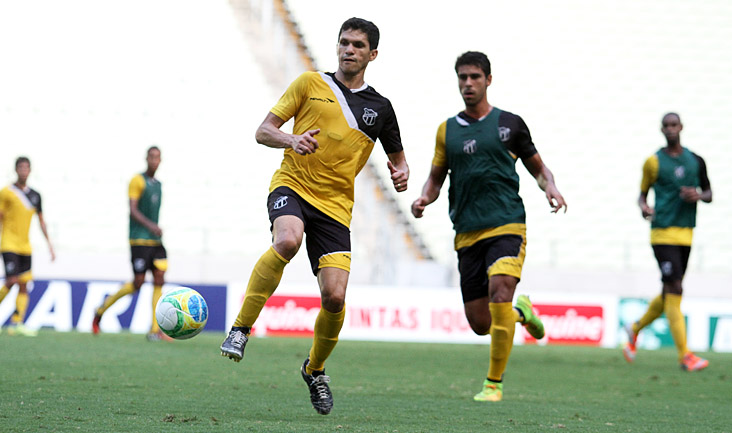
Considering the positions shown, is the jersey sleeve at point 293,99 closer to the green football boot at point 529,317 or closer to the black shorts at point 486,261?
the black shorts at point 486,261

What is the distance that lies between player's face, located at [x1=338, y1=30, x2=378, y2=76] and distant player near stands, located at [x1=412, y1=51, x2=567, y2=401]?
1.17 metres

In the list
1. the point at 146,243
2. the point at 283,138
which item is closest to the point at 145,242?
the point at 146,243

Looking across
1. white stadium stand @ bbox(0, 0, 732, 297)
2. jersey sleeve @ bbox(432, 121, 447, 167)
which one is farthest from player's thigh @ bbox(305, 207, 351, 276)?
white stadium stand @ bbox(0, 0, 732, 297)

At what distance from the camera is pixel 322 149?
5773 millimetres

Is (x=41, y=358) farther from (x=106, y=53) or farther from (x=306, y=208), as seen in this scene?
(x=106, y=53)

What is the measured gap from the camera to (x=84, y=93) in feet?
62.6

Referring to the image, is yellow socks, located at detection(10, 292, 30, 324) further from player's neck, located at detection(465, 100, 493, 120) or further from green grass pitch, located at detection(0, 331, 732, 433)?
player's neck, located at detection(465, 100, 493, 120)

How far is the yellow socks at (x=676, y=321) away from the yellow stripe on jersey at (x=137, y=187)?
6.20 metres

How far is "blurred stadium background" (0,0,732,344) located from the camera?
58.7 feet

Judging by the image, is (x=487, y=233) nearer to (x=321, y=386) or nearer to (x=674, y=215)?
(x=321, y=386)

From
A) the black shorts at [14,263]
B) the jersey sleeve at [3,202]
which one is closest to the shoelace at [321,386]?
the black shorts at [14,263]

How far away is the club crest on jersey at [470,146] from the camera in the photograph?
273 inches

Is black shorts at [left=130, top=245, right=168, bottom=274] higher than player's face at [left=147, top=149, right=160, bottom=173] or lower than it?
lower

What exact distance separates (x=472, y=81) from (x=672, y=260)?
3892 mm
